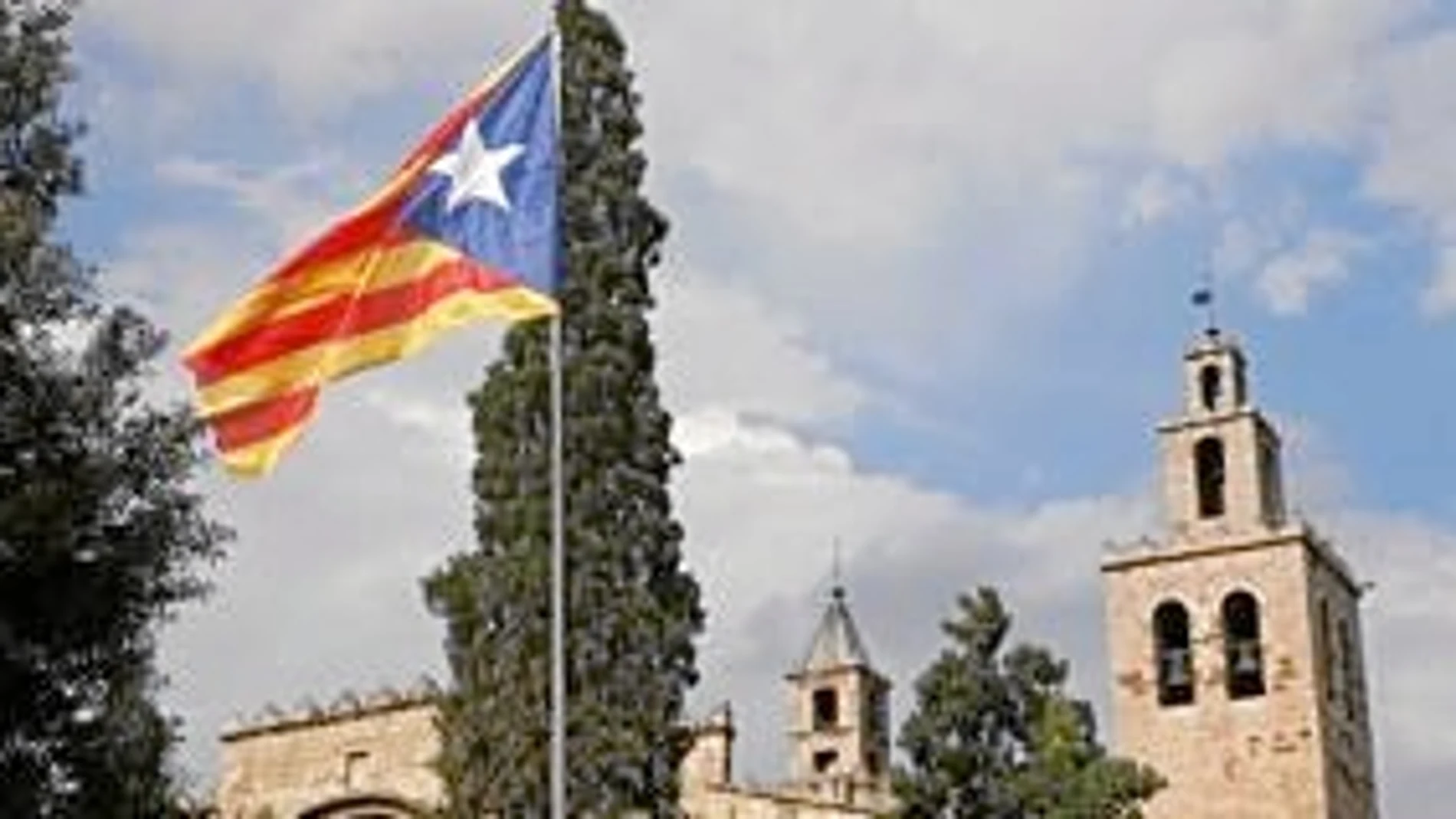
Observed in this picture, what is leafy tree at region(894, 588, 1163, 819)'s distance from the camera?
2906 centimetres

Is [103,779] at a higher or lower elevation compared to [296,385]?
lower

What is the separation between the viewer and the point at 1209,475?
5138 centimetres

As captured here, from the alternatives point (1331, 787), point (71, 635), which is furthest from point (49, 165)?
point (1331, 787)

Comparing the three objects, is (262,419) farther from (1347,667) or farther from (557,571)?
(1347,667)

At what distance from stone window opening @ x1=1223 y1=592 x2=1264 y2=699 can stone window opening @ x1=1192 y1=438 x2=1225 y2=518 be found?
6.73 ft

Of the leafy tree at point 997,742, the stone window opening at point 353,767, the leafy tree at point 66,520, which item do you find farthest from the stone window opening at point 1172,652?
the leafy tree at point 66,520

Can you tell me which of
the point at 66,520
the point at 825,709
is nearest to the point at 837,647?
the point at 825,709

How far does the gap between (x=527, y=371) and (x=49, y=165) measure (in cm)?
1106

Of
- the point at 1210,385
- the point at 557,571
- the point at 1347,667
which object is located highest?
the point at 1210,385

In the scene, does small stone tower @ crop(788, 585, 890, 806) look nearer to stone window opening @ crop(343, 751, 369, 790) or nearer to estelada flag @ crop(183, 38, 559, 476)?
stone window opening @ crop(343, 751, 369, 790)

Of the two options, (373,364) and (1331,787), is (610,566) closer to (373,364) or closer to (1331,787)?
(373,364)

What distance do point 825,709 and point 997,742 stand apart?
30837mm

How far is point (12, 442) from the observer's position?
18.0m

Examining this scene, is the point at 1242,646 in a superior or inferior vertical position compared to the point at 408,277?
superior
